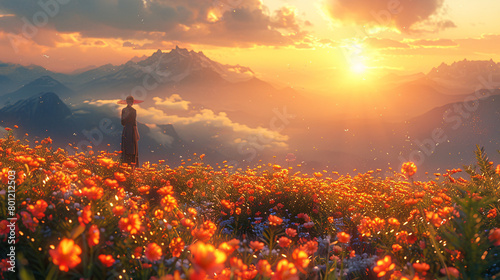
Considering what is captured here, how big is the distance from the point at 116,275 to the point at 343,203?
451 cm

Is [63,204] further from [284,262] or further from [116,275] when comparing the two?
[284,262]

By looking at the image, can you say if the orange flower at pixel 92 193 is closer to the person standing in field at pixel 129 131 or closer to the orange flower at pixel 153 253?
the orange flower at pixel 153 253

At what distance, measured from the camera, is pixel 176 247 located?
112 inches

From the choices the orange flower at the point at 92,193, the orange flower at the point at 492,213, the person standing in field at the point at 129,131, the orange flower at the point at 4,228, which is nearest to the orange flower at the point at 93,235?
the orange flower at the point at 92,193

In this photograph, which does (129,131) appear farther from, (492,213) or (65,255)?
(492,213)

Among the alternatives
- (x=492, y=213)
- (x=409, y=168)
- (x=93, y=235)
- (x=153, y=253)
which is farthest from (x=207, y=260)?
(x=492, y=213)

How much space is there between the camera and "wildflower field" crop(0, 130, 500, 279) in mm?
2271

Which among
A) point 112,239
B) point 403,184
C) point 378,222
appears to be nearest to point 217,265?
point 112,239

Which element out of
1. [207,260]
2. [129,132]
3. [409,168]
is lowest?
[207,260]

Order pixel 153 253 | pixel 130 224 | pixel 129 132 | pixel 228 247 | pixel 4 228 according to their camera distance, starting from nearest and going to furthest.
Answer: pixel 228 247
pixel 153 253
pixel 130 224
pixel 4 228
pixel 129 132

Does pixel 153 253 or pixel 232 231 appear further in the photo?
pixel 232 231

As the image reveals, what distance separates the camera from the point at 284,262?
186cm

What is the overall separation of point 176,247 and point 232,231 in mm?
2639

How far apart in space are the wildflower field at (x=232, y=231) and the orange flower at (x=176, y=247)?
0.01 metres
